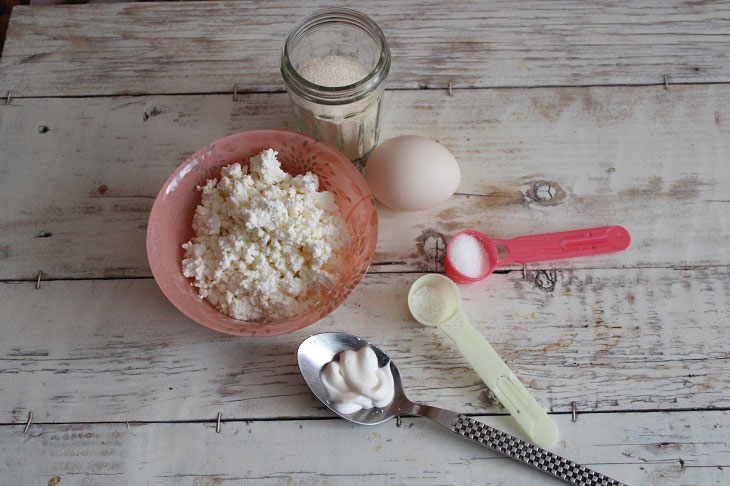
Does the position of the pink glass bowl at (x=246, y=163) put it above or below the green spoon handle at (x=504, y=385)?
below

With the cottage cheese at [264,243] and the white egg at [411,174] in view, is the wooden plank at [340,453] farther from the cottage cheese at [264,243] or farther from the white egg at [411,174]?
the white egg at [411,174]

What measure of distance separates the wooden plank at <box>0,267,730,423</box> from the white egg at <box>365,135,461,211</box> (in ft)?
0.50

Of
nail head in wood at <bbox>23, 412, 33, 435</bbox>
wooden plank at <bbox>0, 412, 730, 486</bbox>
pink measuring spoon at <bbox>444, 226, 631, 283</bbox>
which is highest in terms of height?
pink measuring spoon at <bbox>444, 226, 631, 283</bbox>

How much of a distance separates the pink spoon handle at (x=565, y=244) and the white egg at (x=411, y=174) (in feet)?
0.49

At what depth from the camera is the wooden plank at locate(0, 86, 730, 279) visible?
1.12m

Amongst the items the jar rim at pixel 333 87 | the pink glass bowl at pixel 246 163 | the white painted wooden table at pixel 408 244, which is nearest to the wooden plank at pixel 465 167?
the white painted wooden table at pixel 408 244

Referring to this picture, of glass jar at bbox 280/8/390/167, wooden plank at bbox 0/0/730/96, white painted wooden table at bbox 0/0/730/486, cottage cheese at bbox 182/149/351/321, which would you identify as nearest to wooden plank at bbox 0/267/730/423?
white painted wooden table at bbox 0/0/730/486

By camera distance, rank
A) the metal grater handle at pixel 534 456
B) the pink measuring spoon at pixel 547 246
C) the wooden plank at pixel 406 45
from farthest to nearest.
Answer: the wooden plank at pixel 406 45 < the pink measuring spoon at pixel 547 246 < the metal grater handle at pixel 534 456

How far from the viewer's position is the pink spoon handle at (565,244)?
3.50 feet

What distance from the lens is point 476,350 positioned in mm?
1016

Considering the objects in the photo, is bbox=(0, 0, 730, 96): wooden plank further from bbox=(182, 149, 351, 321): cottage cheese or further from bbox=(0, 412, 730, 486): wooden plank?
bbox=(0, 412, 730, 486): wooden plank

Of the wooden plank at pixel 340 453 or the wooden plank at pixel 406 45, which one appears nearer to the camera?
the wooden plank at pixel 340 453

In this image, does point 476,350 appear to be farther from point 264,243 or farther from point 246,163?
point 246,163

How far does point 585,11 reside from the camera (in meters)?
1.27
